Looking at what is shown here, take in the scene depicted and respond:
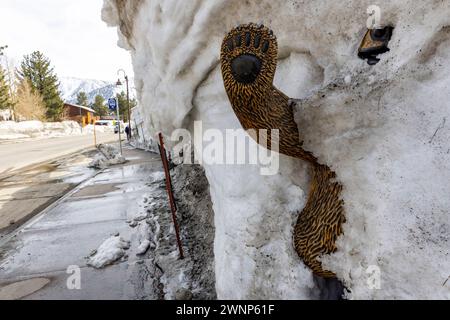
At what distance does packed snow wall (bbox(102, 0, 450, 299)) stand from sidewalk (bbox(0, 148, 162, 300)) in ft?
4.06

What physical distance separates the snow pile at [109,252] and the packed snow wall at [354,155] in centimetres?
160

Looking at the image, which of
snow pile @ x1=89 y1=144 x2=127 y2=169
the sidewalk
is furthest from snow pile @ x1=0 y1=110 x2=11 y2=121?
the sidewalk

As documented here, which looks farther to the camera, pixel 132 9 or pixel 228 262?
pixel 132 9

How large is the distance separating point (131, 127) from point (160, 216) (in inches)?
687

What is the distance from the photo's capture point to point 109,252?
3.27 m

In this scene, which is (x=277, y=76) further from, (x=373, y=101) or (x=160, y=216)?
(x=160, y=216)

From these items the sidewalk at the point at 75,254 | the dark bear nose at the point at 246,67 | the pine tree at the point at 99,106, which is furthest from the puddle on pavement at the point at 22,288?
the pine tree at the point at 99,106

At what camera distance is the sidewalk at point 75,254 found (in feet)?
8.79

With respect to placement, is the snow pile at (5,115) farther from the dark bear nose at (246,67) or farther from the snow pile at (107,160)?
the dark bear nose at (246,67)

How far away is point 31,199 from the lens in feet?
19.1

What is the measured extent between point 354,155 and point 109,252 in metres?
2.78
